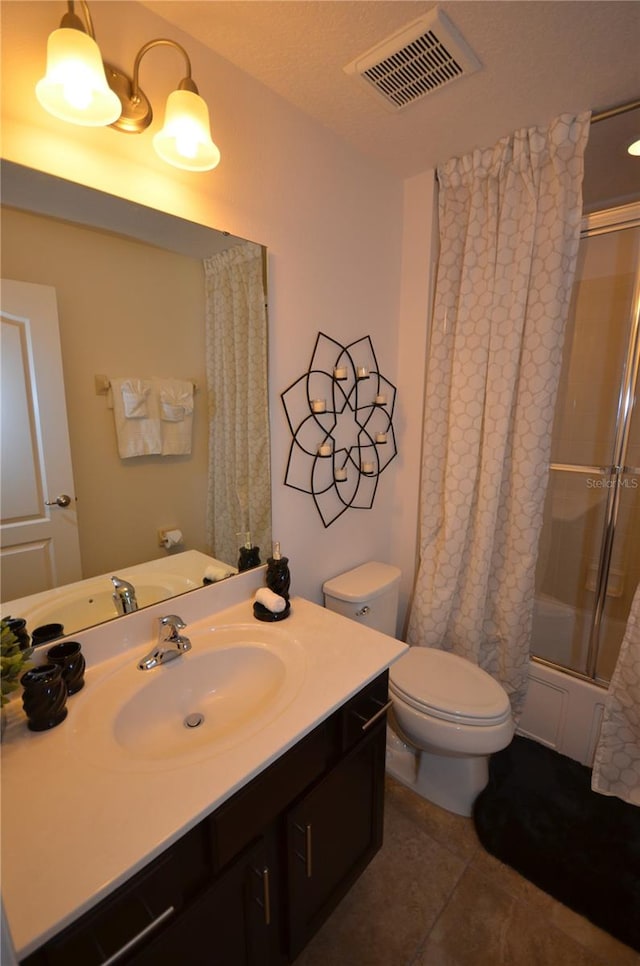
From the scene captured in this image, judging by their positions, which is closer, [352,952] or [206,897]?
[206,897]

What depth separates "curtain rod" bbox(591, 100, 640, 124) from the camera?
1349mm

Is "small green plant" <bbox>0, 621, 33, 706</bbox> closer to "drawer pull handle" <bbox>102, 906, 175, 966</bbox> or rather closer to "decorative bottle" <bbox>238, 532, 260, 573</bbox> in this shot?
"drawer pull handle" <bbox>102, 906, 175, 966</bbox>

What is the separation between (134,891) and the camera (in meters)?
0.63

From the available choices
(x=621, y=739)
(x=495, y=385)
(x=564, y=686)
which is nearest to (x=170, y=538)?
(x=495, y=385)

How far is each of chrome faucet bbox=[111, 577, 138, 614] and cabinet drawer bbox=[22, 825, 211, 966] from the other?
1.75ft

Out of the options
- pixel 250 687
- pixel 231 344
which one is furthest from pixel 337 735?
pixel 231 344

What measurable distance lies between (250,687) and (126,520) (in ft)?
1.80

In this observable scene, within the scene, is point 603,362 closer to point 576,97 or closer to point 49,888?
point 576,97

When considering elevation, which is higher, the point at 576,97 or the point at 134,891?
the point at 576,97

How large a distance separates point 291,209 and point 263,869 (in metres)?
1.82

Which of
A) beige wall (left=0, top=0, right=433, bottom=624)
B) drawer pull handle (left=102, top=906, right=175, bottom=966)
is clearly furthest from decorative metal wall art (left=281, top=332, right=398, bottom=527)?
drawer pull handle (left=102, top=906, right=175, bottom=966)

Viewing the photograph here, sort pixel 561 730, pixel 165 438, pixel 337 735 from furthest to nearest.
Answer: pixel 561 730, pixel 165 438, pixel 337 735

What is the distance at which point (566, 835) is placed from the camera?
4.77 feet

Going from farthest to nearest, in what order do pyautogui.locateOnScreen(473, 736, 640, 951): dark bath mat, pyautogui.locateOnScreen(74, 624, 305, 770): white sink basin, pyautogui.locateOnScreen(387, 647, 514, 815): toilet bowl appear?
pyautogui.locateOnScreen(387, 647, 514, 815): toilet bowl, pyautogui.locateOnScreen(473, 736, 640, 951): dark bath mat, pyautogui.locateOnScreen(74, 624, 305, 770): white sink basin
